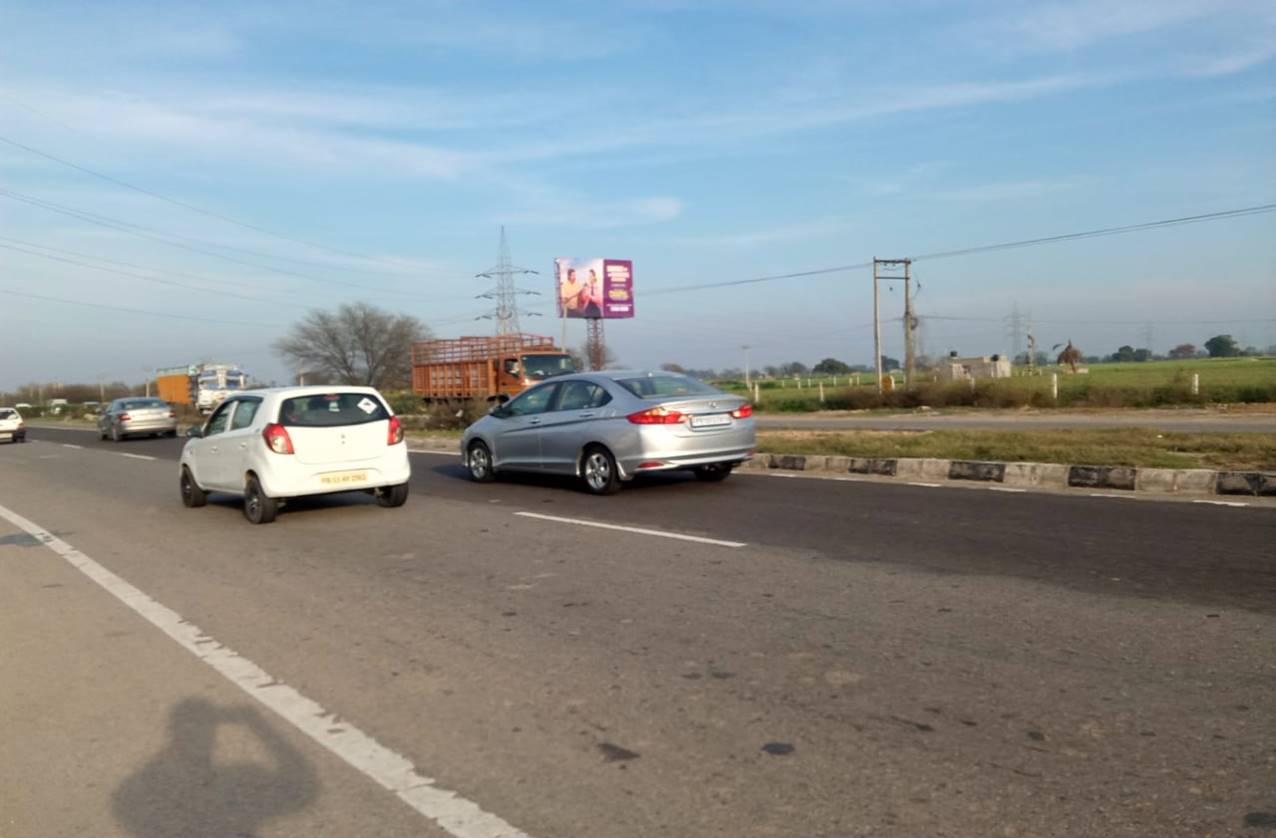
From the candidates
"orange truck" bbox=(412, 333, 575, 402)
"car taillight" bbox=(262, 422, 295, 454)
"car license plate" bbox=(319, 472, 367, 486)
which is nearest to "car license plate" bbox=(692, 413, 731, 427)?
"car license plate" bbox=(319, 472, 367, 486)

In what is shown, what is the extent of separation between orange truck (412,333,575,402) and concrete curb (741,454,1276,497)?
14240mm

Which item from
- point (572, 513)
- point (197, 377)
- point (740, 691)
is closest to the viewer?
point (740, 691)

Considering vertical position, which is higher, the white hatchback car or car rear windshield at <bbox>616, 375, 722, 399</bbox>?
car rear windshield at <bbox>616, 375, 722, 399</bbox>

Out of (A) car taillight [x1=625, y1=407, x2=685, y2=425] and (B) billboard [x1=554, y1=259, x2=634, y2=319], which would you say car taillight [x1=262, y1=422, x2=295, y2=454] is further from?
(B) billboard [x1=554, y1=259, x2=634, y2=319]

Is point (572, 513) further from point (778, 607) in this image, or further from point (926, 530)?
point (778, 607)

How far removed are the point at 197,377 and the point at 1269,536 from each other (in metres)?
60.2

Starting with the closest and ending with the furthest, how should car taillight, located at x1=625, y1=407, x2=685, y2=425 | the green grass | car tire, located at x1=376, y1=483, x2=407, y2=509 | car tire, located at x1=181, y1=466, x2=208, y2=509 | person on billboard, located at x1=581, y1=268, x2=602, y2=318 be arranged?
car taillight, located at x1=625, y1=407, x2=685, y2=425, car tire, located at x1=376, y1=483, x2=407, y2=509, the green grass, car tire, located at x1=181, y1=466, x2=208, y2=509, person on billboard, located at x1=581, y1=268, x2=602, y2=318

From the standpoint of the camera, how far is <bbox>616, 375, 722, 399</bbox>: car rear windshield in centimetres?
1210

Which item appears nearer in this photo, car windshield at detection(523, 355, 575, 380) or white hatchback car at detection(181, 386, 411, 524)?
white hatchback car at detection(181, 386, 411, 524)

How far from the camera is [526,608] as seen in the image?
6.55 meters

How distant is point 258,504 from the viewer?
36.2ft

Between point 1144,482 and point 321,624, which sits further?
point 1144,482

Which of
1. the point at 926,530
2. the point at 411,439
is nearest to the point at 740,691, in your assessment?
the point at 926,530

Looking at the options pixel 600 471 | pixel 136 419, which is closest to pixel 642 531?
pixel 600 471
